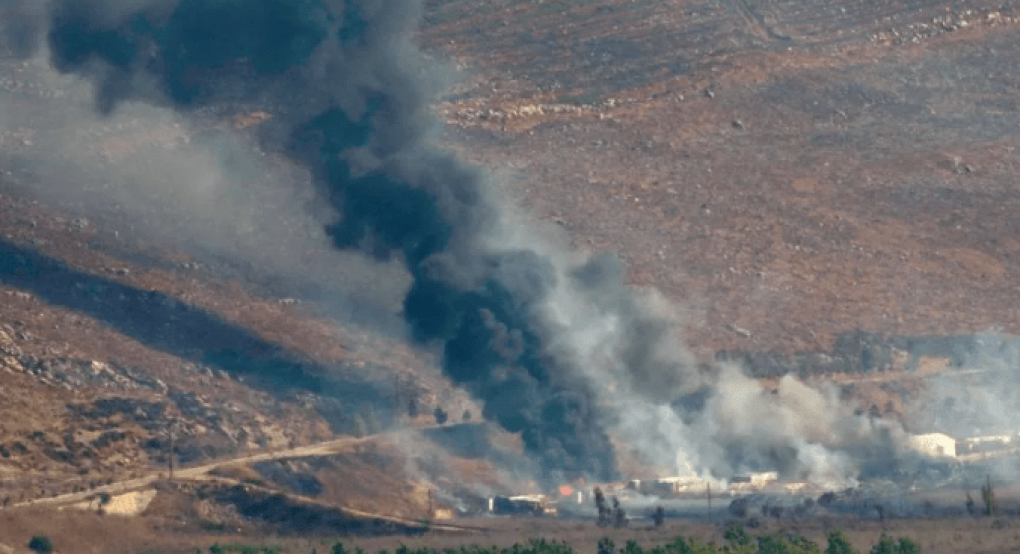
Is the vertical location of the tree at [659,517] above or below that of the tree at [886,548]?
above

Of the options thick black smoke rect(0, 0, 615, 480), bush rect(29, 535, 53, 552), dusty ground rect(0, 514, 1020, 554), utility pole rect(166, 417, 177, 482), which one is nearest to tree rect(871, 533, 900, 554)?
dusty ground rect(0, 514, 1020, 554)

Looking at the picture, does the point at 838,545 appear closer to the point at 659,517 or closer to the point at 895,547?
the point at 895,547

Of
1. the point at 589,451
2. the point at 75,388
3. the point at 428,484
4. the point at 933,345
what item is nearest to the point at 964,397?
the point at 933,345

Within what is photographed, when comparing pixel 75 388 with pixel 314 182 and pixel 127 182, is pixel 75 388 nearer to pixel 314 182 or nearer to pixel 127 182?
pixel 314 182

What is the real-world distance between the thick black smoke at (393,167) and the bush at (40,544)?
117 feet

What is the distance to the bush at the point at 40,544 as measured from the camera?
137m

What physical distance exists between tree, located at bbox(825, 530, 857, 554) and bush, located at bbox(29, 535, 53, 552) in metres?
48.0

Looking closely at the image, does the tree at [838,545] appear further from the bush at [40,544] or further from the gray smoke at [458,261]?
the bush at [40,544]

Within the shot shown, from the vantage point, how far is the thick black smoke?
159 m

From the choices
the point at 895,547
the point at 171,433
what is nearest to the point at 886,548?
the point at 895,547

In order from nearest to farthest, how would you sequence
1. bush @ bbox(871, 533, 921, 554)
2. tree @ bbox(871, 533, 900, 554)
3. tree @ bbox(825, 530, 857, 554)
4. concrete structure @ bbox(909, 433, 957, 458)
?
tree @ bbox(871, 533, 900, 554) → bush @ bbox(871, 533, 921, 554) → tree @ bbox(825, 530, 857, 554) → concrete structure @ bbox(909, 433, 957, 458)

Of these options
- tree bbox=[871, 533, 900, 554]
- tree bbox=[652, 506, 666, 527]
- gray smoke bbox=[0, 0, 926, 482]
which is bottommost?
tree bbox=[871, 533, 900, 554]

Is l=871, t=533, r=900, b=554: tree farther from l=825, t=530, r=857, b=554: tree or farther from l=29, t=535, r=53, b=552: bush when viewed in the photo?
l=29, t=535, r=53, b=552: bush

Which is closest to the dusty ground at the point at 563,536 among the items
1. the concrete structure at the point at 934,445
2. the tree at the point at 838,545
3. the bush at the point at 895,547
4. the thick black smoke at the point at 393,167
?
the bush at the point at 895,547
